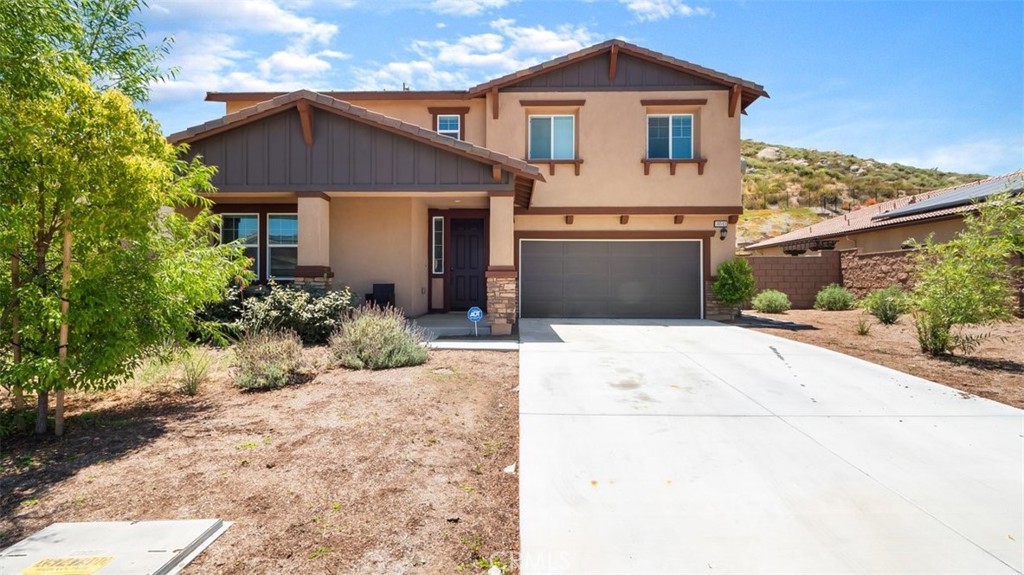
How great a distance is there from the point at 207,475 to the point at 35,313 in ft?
7.85

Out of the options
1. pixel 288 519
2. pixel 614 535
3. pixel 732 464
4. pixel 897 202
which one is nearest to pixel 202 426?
pixel 288 519

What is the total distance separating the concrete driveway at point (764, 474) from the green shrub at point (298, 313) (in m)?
4.21

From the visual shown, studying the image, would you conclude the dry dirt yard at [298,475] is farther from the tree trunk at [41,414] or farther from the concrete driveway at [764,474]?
the concrete driveway at [764,474]

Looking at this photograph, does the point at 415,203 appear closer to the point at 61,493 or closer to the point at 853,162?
the point at 61,493

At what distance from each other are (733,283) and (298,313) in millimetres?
→ 10742

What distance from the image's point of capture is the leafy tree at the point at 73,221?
3975mm

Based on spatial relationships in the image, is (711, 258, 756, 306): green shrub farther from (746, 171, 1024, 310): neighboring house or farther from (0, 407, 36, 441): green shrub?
(0, 407, 36, 441): green shrub

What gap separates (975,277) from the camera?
297 inches

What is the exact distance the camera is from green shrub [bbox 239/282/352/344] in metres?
8.45

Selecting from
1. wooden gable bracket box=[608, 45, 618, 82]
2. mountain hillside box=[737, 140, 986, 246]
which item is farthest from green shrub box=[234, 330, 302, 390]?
mountain hillside box=[737, 140, 986, 246]

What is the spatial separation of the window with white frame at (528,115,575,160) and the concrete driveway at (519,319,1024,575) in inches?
335

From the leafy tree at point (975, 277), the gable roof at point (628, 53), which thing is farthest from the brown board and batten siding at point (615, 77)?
the leafy tree at point (975, 277)

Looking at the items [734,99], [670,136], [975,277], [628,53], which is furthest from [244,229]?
[975,277]

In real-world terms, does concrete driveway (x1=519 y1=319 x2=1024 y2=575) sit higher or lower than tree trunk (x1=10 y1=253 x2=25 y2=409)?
lower
